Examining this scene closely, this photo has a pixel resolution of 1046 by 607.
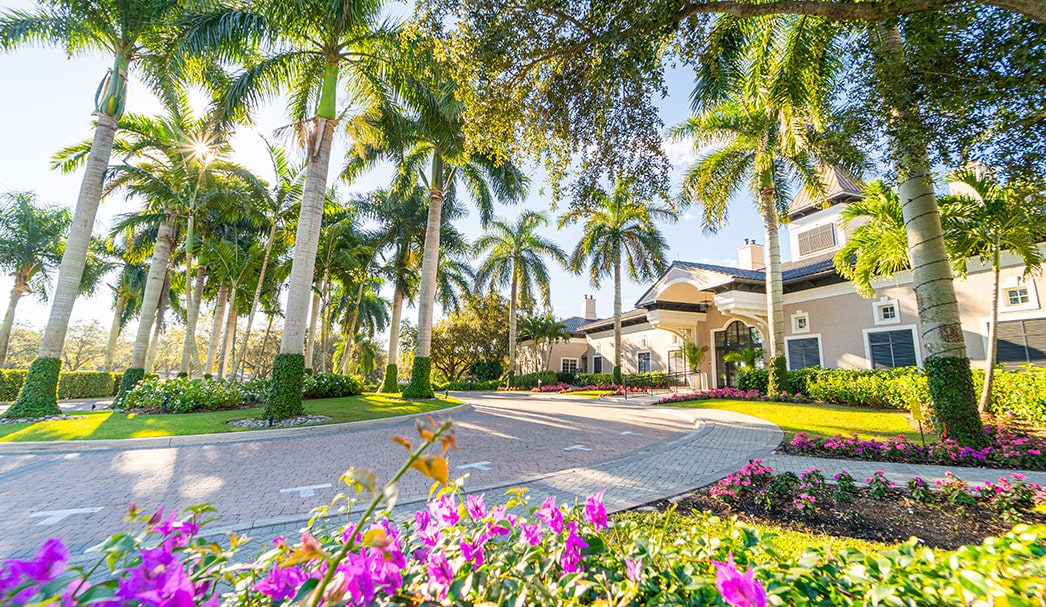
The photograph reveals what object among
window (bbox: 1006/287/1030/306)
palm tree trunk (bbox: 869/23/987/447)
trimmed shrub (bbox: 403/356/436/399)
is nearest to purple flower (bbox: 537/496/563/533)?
palm tree trunk (bbox: 869/23/987/447)

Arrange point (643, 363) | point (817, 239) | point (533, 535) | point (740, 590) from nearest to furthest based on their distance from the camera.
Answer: point (740, 590)
point (533, 535)
point (817, 239)
point (643, 363)

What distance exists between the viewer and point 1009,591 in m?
0.98

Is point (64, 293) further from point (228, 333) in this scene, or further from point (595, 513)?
point (595, 513)

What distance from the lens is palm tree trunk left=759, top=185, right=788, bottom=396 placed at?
1418 cm

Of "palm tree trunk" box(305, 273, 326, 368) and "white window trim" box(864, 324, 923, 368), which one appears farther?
"palm tree trunk" box(305, 273, 326, 368)

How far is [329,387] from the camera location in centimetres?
1709

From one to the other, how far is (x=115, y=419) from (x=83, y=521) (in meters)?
8.27

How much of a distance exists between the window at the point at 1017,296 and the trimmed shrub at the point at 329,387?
2255 centimetres

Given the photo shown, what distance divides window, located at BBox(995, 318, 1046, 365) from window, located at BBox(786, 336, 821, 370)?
5.02 metres

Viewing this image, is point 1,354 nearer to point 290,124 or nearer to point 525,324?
point 290,124

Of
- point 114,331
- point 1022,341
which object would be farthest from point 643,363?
point 114,331

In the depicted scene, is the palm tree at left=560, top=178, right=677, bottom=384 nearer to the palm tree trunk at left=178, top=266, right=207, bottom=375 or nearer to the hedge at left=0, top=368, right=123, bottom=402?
the palm tree trunk at left=178, top=266, right=207, bottom=375

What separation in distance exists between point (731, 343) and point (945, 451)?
15470 mm

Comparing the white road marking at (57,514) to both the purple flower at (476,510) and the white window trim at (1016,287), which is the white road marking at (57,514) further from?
the white window trim at (1016,287)
